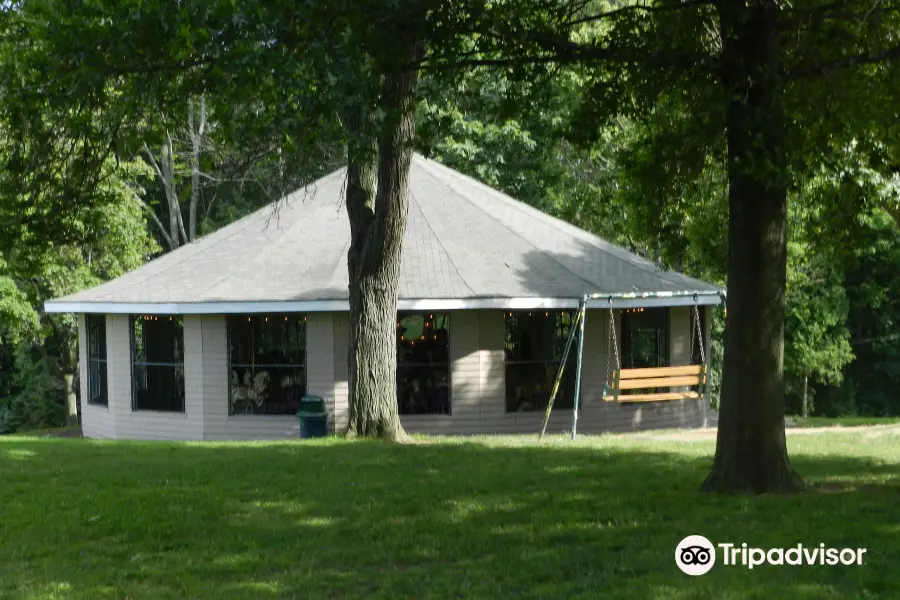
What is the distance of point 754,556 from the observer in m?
7.50

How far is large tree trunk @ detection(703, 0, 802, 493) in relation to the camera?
30.4 ft

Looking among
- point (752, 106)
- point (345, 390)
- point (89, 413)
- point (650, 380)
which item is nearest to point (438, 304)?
point (345, 390)

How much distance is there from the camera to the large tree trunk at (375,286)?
14.8 metres

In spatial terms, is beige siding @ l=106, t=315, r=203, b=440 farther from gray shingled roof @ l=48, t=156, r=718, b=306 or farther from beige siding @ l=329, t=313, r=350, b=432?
beige siding @ l=329, t=313, r=350, b=432

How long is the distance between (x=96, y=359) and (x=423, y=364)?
24.4 feet

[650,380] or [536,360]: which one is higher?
[536,360]

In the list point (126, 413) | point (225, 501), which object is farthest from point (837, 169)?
point (126, 413)

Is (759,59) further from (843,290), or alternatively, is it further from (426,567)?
(843,290)

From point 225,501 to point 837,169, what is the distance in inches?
258

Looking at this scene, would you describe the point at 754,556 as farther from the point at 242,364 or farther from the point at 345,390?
the point at 242,364

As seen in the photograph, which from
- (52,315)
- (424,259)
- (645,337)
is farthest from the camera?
(52,315)

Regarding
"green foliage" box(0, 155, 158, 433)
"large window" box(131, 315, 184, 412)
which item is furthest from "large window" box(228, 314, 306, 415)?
"green foliage" box(0, 155, 158, 433)

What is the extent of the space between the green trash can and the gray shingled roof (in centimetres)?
179

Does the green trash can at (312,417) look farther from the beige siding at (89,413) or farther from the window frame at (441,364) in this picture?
the beige siding at (89,413)
